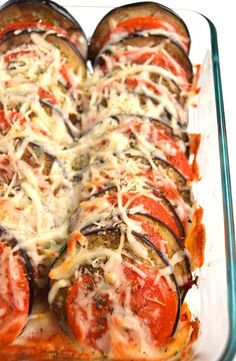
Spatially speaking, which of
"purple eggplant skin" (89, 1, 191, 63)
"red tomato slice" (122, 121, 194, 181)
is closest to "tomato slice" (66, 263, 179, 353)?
"red tomato slice" (122, 121, 194, 181)

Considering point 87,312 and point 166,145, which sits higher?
point 166,145

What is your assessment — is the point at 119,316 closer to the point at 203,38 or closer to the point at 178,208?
the point at 178,208

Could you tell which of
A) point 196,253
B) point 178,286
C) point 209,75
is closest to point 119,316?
point 178,286

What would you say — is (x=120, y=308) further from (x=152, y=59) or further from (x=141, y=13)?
(x=141, y=13)

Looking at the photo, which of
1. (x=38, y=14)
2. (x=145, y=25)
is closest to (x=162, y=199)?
(x=145, y=25)

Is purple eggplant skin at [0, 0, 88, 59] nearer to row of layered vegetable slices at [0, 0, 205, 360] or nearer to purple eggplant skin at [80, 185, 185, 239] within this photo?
row of layered vegetable slices at [0, 0, 205, 360]
